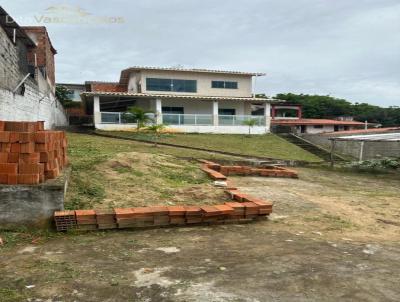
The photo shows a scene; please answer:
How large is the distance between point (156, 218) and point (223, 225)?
0.92 m

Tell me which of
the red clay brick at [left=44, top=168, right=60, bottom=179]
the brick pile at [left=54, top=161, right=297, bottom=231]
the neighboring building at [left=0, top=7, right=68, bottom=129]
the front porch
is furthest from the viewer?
the front porch

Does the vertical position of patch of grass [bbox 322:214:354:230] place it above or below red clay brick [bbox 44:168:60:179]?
below

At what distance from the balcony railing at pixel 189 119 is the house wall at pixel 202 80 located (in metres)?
3.18

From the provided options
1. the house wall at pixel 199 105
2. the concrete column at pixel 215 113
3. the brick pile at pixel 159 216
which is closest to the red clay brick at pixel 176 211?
the brick pile at pixel 159 216

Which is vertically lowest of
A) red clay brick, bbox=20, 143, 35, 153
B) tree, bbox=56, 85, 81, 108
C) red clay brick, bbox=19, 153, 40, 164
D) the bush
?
the bush

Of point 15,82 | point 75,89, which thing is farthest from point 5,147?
point 75,89

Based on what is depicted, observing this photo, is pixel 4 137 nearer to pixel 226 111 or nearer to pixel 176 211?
pixel 176 211

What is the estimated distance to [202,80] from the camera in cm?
3112

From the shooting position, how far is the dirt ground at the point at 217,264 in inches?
118

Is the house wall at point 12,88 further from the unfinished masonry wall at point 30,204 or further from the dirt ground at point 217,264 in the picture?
the dirt ground at point 217,264

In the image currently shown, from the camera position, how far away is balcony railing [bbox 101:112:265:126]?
84.1 ft

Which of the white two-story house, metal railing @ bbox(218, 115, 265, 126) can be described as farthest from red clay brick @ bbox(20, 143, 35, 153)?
metal railing @ bbox(218, 115, 265, 126)

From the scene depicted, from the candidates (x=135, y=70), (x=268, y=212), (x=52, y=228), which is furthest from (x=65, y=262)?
(x=135, y=70)

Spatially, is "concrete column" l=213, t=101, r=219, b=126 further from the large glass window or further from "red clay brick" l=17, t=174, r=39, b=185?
"red clay brick" l=17, t=174, r=39, b=185
